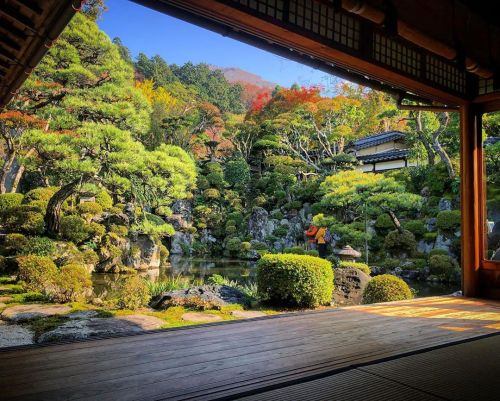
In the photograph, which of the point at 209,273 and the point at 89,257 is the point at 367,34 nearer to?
the point at 89,257

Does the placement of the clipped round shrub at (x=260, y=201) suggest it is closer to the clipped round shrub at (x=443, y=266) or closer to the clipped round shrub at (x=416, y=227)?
the clipped round shrub at (x=416, y=227)

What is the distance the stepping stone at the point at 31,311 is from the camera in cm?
456

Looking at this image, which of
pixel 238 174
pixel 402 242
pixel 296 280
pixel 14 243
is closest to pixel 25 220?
pixel 14 243

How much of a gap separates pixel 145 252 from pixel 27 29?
10.7 m

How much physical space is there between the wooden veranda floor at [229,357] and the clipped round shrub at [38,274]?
4.41 metres

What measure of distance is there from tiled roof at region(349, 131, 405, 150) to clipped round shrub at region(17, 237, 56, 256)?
14.8 meters

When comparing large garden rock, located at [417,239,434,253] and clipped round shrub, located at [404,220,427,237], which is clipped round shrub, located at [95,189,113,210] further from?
large garden rock, located at [417,239,434,253]

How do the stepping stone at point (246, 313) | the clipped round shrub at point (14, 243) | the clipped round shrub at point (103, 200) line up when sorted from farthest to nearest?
the clipped round shrub at point (103, 200), the clipped round shrub at point (14, 243), the stepping stone at point (246, 313)

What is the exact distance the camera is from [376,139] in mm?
18453

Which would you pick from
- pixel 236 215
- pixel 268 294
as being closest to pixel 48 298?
pixel 268 294

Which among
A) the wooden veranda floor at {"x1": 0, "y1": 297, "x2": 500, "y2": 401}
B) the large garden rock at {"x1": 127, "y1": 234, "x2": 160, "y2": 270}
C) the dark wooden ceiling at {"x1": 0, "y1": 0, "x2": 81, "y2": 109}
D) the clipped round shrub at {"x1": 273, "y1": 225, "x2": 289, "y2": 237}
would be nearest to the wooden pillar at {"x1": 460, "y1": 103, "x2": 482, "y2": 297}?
the wooden veranda floor at {"x1": 0, "y1": 297, "x2": 500, "y2": 401}

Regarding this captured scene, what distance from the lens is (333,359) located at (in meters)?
1.99

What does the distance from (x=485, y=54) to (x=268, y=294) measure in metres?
4.35

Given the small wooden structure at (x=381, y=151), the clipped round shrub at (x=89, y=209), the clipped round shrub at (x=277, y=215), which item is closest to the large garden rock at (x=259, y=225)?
the clipped round shrub at (x=277, y=215)
